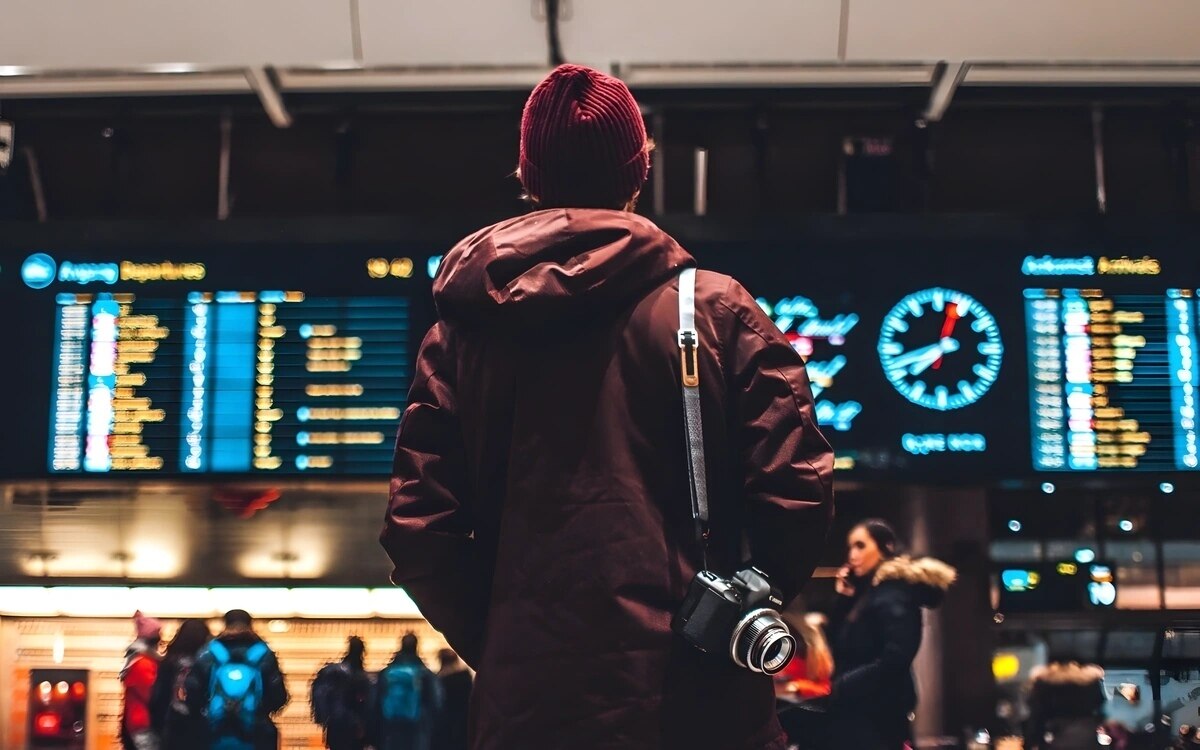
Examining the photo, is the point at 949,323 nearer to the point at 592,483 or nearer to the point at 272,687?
the point at 592,483

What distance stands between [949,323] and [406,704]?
3184mm

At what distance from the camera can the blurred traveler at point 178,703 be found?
203 inches

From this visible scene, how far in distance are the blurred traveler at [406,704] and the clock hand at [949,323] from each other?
2.99 m

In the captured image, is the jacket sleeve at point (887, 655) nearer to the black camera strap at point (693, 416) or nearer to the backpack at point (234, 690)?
the backpack at point (234, 690)

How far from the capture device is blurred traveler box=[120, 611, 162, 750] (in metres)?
5.41

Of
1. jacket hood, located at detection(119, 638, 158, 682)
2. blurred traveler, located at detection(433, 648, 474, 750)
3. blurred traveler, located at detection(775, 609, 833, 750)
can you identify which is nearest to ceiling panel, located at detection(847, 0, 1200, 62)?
blurred traveler, located at detection(775, 609, 833, 750)

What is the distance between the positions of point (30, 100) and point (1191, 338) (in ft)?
15.9

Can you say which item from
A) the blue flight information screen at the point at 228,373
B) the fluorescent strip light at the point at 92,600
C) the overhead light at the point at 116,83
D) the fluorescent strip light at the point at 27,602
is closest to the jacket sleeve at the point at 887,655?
the blue flight information screen at the point at 228,373

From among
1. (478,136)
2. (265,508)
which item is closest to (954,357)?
(478,136)

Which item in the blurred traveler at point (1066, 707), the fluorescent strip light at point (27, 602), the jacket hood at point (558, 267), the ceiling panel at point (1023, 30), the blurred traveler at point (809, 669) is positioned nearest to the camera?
the jacket hood at point (558, 267)

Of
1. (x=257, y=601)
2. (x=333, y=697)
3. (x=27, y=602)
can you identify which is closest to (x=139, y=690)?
(x=333, y=697)

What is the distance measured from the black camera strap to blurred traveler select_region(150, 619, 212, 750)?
4454 millimetres

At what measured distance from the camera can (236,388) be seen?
13.6 feet

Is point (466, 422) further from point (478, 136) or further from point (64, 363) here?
point (478, 136)
